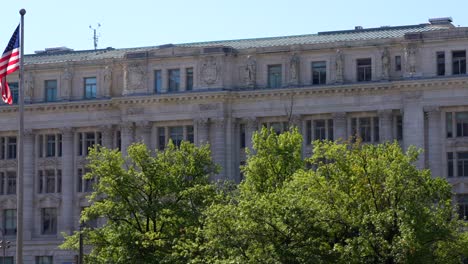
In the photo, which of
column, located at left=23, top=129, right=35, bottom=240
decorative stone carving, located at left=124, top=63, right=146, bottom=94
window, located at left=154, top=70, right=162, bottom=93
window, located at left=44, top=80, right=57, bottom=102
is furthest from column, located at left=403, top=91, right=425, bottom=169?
column, located at left=23, top=129, right=35, bottom=240

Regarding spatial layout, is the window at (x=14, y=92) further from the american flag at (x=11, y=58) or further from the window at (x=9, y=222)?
the american flag at (x=11, y=58)

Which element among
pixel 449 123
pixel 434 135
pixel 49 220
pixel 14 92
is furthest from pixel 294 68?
pixel 49 220

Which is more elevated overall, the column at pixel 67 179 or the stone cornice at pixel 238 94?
the stone cornice at pixel 238 94

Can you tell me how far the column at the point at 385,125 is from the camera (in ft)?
437

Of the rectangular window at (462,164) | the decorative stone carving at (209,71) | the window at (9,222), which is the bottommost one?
the window at (9,222)

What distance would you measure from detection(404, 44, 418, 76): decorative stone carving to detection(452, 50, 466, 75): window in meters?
3.46

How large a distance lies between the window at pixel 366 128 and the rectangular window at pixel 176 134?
670 inches

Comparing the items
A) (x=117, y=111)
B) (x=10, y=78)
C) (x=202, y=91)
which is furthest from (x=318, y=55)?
(x=10, y=78)

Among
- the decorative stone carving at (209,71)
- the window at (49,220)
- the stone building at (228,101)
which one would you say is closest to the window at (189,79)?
the stone building at (228,101)

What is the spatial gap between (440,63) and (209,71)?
72.6 feet

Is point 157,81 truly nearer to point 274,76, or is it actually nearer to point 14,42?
point 274,76

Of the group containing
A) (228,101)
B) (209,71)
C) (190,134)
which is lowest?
(190,134)

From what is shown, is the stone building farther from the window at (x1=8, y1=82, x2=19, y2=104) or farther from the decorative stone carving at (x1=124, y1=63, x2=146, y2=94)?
the window at (x1=8, y1=82, x2=19, y2=104)

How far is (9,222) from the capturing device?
483 feet
